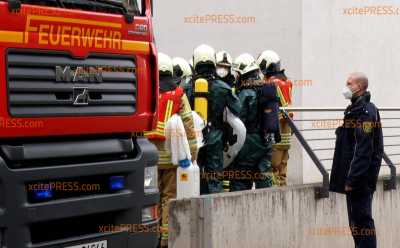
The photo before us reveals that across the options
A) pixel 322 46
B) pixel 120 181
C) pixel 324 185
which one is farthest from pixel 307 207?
pixel 322 46

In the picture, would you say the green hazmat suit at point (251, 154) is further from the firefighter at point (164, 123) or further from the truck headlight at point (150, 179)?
the truck headlight at point (150, 179)

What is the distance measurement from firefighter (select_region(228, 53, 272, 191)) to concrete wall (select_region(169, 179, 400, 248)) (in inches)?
45.3

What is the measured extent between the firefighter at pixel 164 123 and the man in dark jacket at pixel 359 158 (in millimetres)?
1567

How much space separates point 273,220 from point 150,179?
1.96 m

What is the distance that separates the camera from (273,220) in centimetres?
700

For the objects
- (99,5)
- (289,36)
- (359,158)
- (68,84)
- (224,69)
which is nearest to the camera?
(68,84)

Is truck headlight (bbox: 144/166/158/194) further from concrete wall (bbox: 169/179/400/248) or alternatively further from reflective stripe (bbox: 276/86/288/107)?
reflective stripe (bbox: 276/86/288/107)

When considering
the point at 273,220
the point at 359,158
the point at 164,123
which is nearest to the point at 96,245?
the point at 164,123

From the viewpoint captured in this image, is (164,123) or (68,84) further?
(164,123)

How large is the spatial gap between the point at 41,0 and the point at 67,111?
0.81m

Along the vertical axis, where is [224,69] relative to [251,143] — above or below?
above

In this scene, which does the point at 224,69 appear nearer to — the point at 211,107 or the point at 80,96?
the point at 211,107

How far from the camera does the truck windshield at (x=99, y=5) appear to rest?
4859 mm

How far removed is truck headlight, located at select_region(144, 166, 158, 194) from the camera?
5441 millimetres
